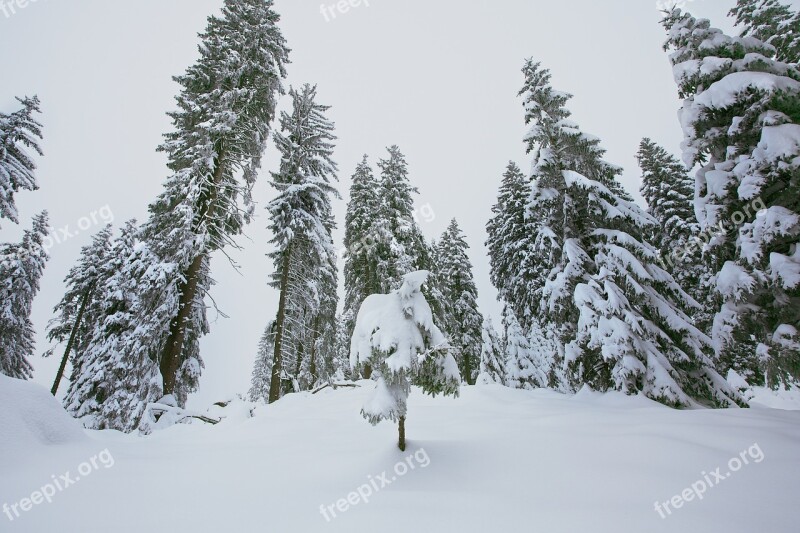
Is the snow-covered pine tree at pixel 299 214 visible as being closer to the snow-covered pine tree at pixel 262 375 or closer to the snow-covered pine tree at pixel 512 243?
the snow-covered pine tree at pixel 512 243

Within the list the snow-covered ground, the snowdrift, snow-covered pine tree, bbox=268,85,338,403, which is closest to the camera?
the snow-covered ground

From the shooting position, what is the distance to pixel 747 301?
775 centimetres

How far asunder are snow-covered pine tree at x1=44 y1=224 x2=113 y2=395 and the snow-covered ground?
21.1 meters

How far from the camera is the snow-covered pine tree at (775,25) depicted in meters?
12.0

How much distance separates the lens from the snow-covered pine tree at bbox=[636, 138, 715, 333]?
18.8 m

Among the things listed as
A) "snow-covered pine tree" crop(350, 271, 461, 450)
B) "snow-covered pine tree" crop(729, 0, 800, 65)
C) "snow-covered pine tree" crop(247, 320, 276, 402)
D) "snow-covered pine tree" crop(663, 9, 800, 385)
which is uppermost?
"snow-covered pine tree" crop(729, 0, 800, 65)

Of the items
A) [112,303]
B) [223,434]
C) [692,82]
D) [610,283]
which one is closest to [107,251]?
[112,303]

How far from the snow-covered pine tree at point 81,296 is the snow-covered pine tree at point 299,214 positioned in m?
13.8

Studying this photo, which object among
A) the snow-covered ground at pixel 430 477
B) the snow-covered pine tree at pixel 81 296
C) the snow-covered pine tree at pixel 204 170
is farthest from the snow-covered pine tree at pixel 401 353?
the snow-covered pine tree at pixel 81 296

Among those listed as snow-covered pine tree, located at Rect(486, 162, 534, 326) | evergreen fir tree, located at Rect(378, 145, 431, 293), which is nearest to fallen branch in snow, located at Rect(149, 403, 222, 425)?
evergreen fir tree, located at Rect(378, 145, 431, 293)

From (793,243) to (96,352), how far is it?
2276 cm

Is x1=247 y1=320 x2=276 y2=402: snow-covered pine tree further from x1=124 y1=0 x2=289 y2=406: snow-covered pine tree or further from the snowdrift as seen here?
the snowdrift

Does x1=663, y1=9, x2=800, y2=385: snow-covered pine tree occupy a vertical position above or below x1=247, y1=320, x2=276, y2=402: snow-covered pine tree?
above

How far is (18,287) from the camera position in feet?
70.3
